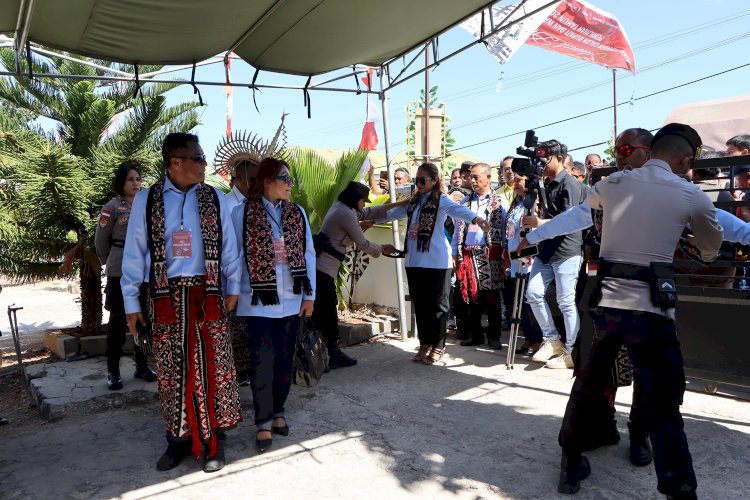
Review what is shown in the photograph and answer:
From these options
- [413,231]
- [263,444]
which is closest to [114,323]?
[263,444]

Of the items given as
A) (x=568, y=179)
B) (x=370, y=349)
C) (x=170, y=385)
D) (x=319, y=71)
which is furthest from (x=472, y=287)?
(x=170, y=385)

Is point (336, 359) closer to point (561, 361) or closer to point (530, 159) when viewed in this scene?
point (561, 361)

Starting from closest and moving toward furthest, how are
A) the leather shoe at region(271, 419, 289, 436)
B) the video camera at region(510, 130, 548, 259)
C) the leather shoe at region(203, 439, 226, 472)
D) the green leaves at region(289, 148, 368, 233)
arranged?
the leather shoe at region(203, 439, 226, 472) < the leather shoe at region(271, 419, 289, 436) < the video camera at region(510, 130, 548, 259) < the green leaves at region(289, 148, 368, 233)

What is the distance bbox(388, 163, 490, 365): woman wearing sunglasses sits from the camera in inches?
235

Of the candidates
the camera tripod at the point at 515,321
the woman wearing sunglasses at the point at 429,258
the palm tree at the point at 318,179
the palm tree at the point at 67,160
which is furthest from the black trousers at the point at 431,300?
the palm tree at the point at 67,160

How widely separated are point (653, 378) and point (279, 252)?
7.63ft

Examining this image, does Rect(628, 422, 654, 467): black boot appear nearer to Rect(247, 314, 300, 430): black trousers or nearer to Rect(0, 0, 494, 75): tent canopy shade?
Rect(247, 314, 300, 430): black trousers

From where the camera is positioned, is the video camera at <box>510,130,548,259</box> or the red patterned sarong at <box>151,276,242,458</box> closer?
the red patterned sarong at <box>151,276,242,458</box>

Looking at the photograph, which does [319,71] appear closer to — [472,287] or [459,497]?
[472,287]

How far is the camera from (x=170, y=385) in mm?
3570

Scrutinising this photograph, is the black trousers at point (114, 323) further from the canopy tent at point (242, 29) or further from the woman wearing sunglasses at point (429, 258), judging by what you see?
the woman wearing sunglasses at point (429, 258)

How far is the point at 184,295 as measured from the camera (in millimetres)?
3553

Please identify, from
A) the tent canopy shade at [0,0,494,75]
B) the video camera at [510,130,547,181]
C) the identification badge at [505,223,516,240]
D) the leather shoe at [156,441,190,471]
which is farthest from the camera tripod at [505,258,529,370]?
the leather shoe at [156,441,190,471]

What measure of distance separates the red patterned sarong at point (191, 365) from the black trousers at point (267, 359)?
13.9 inches
